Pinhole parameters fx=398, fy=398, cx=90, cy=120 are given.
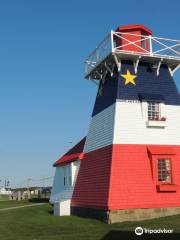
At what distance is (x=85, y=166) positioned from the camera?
28.5 metres

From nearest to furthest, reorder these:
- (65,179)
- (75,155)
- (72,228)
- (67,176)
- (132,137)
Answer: (72,228), (132,137), (75,155), (67,176), (65,179)

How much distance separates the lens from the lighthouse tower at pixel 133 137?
23.4 m

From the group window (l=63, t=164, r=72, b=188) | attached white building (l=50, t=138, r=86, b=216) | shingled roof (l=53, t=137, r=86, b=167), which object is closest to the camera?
attached white building (l=50, t=138, r=86, b=216)

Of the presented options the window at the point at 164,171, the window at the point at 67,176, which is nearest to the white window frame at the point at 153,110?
the window at the point at 164,171

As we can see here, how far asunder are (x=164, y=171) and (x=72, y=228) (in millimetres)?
7031

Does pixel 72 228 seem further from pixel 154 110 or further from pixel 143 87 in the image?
pixel 143 87

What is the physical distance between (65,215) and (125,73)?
1087cm

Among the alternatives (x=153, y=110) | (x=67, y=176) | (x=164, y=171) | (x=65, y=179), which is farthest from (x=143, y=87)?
(x=65, y=179)

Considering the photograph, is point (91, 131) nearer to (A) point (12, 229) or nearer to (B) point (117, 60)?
(B) point (117, 60)

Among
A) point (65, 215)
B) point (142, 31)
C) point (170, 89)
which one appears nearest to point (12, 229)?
point (65, 215)

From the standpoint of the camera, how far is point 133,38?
27297 millimetres

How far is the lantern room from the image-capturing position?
26825 mm

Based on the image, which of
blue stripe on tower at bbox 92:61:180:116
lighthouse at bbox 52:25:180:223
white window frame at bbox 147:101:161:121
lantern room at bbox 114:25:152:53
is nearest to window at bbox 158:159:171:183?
lighthouse at bbox 52:25:180:223

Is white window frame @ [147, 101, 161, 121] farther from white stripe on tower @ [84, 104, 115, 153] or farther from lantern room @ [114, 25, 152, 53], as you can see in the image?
lantern room @ [114, 25, 152, 53]
